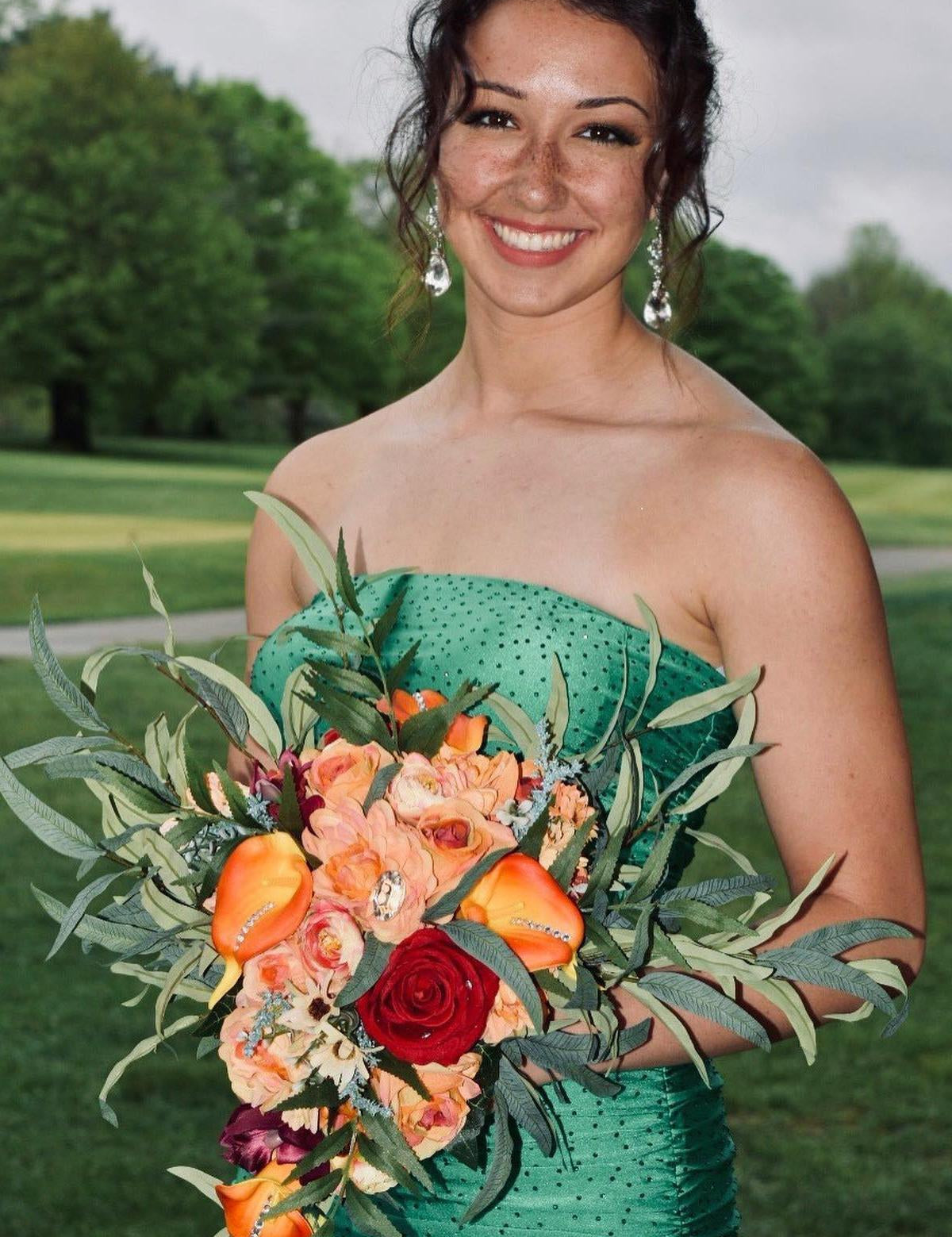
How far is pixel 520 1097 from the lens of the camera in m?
1.64

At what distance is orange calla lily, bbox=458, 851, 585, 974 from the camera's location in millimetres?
1517

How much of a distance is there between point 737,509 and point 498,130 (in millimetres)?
645

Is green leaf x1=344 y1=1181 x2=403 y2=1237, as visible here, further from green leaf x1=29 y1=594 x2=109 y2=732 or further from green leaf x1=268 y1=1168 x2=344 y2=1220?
green leaf x1=29 y1=594 x2=109 y2=732

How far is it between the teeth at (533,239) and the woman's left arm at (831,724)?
0.51 m

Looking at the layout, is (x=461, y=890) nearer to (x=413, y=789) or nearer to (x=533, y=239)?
(x=413, y=789)

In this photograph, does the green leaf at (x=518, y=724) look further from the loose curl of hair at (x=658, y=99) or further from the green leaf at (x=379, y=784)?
the loose curl of hair at (x=658, y=99)

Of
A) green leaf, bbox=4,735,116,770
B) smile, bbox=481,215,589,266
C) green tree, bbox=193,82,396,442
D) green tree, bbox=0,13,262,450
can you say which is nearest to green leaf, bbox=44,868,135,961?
green leaf, bbox=4,735,116,770

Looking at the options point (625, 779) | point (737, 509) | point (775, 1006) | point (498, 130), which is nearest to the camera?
point (625, 779)

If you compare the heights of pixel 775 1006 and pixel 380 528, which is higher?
pixel 380 528

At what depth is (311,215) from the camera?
50.8 m

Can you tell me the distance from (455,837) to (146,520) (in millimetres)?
24004

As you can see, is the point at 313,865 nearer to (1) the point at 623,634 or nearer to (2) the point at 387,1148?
(2) the point at 387,1148

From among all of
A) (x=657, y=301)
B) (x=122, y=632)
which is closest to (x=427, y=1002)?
(x=657, y=301)

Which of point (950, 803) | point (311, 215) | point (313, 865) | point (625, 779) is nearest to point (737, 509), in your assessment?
point (625, 779)
